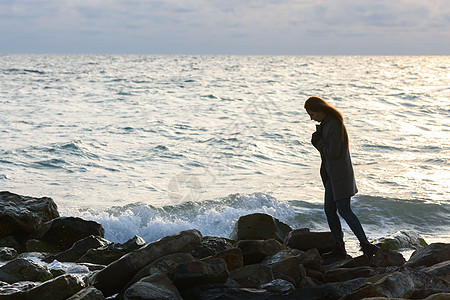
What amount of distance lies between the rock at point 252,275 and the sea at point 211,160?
3.20 metres

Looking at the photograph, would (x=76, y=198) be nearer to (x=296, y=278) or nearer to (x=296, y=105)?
(x=296, y=278)

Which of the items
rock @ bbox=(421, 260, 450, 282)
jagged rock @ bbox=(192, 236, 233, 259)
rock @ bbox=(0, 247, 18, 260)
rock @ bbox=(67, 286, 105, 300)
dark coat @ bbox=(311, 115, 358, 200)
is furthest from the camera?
rock @ bbox=(0, 247, 18, 260)

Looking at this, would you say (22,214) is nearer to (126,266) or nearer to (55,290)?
(126,266)

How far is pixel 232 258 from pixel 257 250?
476 millimetres

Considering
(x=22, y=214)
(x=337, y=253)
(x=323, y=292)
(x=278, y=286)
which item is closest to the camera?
(x=323, y=292)

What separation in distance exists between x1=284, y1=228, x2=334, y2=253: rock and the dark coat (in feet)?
3.91

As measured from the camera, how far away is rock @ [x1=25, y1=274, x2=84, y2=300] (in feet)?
15.8

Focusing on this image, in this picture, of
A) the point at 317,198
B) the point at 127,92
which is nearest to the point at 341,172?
the point at 317,198

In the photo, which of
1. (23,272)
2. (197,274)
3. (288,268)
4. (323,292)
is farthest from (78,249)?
(323,292)

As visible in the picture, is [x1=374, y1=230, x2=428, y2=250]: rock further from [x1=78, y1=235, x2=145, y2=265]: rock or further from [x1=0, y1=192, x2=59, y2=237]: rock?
[x1=0, y1=192, x2=59, y2=237]: rock

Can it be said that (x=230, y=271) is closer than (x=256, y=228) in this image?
Yes

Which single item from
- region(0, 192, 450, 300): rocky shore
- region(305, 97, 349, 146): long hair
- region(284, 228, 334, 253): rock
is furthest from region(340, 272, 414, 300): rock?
region(284, 228, 334, 253): rock

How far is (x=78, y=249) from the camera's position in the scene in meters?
7.59

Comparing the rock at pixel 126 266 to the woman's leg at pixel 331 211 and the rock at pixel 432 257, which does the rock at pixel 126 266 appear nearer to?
the woman's leg at pixel 331 211
